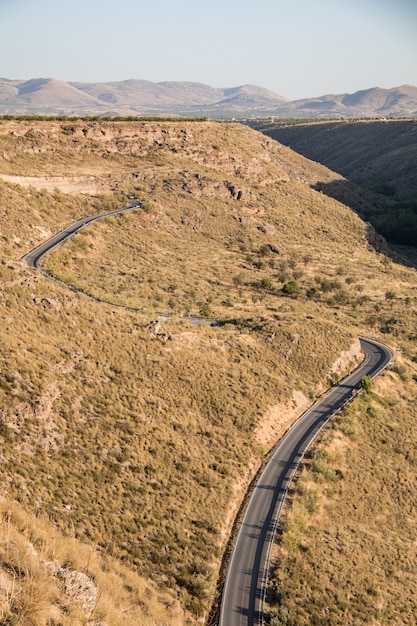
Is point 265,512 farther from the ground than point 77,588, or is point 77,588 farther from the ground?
point 77,588

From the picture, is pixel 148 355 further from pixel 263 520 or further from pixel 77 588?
pixel 77 588

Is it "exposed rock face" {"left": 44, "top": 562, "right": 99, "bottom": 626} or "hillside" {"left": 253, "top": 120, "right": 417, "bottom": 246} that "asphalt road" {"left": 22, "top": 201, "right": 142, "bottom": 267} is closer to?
"exposed rock face" {"left": 44, "top": 562, "right": 99, "bottom": 626}

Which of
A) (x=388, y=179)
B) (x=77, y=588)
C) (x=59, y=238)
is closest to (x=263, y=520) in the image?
(x=77, y=588)

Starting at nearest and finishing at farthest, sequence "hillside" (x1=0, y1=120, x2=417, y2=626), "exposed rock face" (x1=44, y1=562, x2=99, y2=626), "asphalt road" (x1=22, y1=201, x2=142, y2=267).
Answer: "exposed rock face" (x1=44, y1=562, x2=99, y2=626), "hillside" (x1=0, y1=120, x2=417, y2=626), "asphalt road" (x1=22, y1=201, x2=142, y2=267)

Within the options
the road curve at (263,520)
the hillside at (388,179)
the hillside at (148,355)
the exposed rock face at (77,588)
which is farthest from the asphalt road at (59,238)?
the hillside at (388,179)

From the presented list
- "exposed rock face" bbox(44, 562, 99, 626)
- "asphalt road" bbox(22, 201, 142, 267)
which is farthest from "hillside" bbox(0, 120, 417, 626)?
"asphalt road" bbox(22, 201, 142, 267)

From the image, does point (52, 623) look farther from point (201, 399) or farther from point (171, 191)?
point (171, 191)

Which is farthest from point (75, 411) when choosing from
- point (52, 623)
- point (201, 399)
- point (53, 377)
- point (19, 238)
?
point (19, 238)
